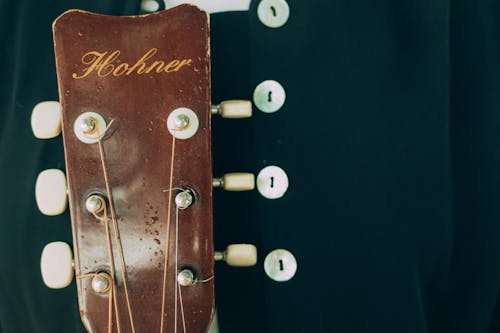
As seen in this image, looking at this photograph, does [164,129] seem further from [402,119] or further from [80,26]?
[402,119]

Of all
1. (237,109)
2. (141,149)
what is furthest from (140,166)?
(237,109)

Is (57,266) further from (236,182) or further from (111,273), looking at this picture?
(236,182)

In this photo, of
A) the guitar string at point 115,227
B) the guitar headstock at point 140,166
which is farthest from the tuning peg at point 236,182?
the guitar string at point 115,227

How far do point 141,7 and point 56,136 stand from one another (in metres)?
0.18

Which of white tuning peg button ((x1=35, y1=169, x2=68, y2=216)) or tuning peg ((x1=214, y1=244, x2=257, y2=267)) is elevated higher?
white tuning peg button ((x1=35, y1=169, x2=68, y2=216))

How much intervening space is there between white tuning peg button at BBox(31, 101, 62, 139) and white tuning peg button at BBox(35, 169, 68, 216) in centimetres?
5

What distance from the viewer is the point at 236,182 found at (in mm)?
576

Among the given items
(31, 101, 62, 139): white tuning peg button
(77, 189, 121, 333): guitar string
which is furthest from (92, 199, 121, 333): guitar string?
(31, 101, 62, 139): white tuning peg button

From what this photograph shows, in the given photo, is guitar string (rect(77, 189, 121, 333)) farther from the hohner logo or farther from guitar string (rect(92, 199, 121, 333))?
the hohner logo

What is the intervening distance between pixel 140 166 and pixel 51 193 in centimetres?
11

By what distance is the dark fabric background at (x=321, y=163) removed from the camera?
603mm

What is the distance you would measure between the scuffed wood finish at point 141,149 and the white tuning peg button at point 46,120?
3 centimetres

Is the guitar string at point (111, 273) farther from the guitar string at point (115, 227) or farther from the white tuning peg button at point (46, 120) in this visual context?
the white tuning peg button at point (46, 120)

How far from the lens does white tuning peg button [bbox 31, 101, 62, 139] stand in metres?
0.60
